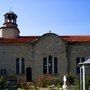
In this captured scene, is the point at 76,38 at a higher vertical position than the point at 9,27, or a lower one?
lower

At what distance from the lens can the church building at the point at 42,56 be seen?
49875mm

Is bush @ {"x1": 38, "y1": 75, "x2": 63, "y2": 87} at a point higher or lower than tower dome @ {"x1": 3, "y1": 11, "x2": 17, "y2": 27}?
lower

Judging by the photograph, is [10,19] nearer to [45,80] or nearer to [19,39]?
[19,39]

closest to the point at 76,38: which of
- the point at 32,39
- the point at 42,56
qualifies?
the point at 42,56

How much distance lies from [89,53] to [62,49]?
12.6 feet

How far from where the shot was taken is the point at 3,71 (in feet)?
164

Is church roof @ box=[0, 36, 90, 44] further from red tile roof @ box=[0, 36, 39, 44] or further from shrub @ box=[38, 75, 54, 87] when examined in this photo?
shrub @ box=[38, 75, 54, 87]

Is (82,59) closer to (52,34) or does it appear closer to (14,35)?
(52,34)

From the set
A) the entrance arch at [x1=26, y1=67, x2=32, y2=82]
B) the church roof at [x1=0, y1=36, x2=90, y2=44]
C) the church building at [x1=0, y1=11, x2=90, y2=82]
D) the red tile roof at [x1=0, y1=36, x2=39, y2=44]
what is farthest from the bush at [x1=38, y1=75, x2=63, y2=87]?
the red tile roof at [x1=0, y1=36, x2=39, y2=44]

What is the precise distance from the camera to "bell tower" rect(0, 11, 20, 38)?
2149 inches

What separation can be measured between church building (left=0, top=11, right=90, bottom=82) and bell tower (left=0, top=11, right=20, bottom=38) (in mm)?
4093

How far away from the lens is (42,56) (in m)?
50.1

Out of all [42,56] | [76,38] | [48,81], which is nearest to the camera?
[48,81]

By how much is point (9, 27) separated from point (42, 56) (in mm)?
8075
